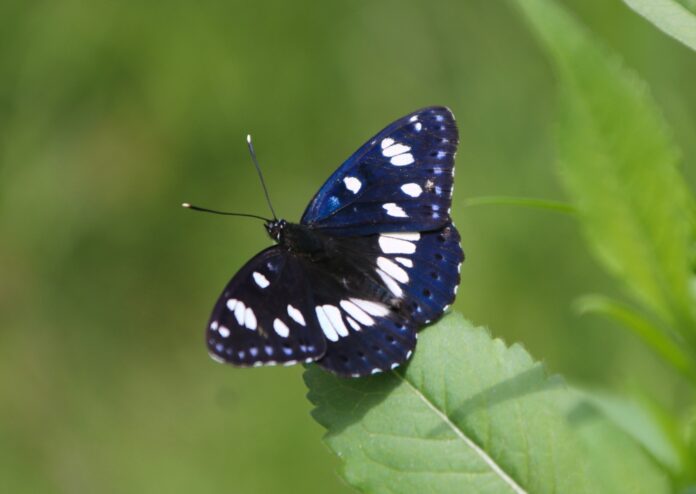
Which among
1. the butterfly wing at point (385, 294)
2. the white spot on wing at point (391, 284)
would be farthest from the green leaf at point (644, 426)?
the white spot on wing at point (391, 284)

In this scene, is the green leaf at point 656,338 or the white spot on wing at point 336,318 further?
the white spot on wing at point 336,318

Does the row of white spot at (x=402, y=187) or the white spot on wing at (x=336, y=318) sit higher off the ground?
the row of white spot at (x=402, y=187)

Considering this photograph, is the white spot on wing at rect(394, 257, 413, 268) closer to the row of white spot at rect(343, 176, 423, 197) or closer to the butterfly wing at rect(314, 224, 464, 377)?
the butterfly wing at rect(314, 224, 464, 377)

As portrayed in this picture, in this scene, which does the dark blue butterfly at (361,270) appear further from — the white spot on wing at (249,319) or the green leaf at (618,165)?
the green leaf at (618,165)

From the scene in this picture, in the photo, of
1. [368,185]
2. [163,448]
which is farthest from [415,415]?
[163,448]

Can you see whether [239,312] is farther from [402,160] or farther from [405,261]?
[402,160]

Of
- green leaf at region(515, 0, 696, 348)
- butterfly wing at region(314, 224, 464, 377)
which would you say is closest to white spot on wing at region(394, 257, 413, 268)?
butterfly wing at region(314, 224, 464, 377)

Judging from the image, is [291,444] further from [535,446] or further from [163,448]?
[535,446]
